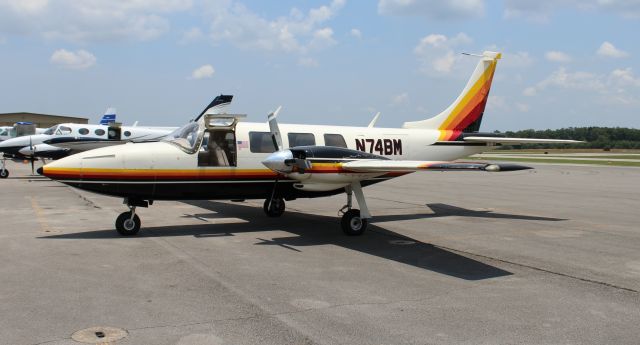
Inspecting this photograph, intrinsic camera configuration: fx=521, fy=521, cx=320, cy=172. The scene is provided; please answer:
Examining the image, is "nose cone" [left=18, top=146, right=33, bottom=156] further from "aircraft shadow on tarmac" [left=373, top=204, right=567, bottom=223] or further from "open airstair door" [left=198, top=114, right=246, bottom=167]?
"aircraft shadow on tarmac" [left=373, top=204, right=567, bottom=223]

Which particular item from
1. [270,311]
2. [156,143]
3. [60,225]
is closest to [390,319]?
[270,311]

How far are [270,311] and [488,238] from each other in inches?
273

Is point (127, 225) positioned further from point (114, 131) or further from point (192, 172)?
point (114, 131)

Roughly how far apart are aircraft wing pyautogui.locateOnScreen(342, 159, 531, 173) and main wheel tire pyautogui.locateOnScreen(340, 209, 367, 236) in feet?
4.17

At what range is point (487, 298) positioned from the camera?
6.98m

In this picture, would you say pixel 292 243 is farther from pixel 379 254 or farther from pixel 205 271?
pixel 205 271

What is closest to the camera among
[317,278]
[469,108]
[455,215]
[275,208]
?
[317,278]

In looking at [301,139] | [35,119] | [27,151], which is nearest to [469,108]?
[301,139]

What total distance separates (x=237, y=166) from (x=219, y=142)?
0.69m

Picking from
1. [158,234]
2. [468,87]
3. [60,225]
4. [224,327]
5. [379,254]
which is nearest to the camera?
[224,327]

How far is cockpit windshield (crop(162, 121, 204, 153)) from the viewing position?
11602 mm

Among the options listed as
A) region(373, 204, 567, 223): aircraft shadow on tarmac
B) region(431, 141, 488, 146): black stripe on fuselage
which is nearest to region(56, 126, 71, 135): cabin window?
region(373, 204, 567, 223): aircraft shadow on tarmac

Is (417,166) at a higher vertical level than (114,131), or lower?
lower

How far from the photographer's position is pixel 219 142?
12008mm
